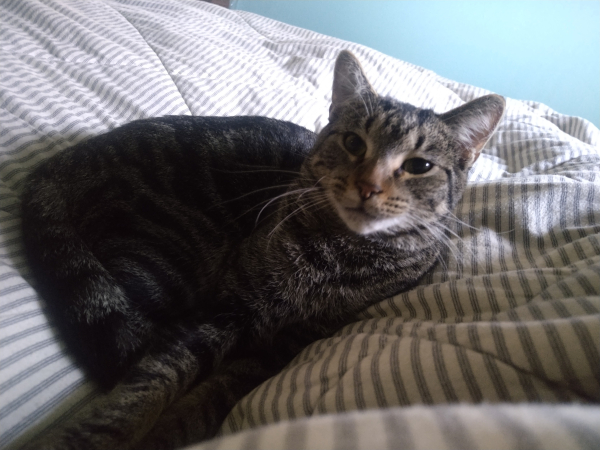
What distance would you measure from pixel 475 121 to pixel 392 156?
12.6 inches

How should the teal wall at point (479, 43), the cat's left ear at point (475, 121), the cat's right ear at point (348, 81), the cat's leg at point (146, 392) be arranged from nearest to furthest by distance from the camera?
the cat's leg at point (146, 392), the cat's left ear at point (475, 121), the cat's right ear at point (348, 81), the teal wall at point (479, 43)

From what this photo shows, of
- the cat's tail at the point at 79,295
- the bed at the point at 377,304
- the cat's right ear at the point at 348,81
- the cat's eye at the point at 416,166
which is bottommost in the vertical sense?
the cat's tail at the point at 79,295

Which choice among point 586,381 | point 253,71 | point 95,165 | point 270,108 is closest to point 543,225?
point 586,381

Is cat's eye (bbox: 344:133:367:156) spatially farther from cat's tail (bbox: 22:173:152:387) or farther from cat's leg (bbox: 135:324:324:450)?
cat's tail (bbox: 22:173:152:387)

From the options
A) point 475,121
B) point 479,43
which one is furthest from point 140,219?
point 479,43

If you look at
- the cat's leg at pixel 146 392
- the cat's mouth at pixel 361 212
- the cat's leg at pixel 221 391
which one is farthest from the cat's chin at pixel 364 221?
the cat's leg at pixel 146 392

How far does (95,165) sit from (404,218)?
90 cm

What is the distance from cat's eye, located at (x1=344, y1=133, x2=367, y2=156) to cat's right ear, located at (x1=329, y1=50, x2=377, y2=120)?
0.17 meters

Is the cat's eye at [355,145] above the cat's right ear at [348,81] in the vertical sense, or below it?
below

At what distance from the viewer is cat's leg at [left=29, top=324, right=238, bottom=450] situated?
2.20 ft

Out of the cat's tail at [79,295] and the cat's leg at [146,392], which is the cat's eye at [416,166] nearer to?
the cat's leg at [146,392]

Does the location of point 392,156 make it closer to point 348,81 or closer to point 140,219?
point 348,81

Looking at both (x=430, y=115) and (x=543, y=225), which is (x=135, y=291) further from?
(x=543, y=225)

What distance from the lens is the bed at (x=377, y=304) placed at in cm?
45
